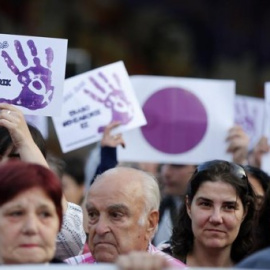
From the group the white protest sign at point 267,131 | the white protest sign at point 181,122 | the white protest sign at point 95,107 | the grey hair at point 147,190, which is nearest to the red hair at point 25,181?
the grey hair at point 147,190

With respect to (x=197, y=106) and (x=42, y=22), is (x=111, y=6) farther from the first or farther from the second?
(x=197, y=106)

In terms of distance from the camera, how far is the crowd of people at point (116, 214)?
4.87m

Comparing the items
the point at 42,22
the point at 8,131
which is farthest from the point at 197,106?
the point at 42,22

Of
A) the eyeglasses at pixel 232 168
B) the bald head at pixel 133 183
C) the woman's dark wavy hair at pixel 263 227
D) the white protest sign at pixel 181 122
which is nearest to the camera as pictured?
the woman's dark wavy hair at pixel 263 227

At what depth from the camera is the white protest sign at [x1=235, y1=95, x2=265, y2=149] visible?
976 centimetres

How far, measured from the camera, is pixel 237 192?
6.60 meters

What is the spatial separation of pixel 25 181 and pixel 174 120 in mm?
4176

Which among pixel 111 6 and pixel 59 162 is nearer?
pixel 59 162

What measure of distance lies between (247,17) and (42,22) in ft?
8.77

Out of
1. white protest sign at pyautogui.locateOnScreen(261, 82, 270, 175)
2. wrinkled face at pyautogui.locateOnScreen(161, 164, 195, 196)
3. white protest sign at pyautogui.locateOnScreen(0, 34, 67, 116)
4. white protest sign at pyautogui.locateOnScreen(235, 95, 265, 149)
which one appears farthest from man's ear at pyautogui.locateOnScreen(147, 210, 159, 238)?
white protest sign at pyautogui.locateOnScreen(235, 95, 265, 149)

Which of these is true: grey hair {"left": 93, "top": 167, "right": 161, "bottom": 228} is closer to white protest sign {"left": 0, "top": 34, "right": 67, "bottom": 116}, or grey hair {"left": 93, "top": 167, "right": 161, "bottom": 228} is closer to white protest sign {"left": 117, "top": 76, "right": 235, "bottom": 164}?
white protest sign {"left": 0, "top": 34, "right": 67, "bottom": 116}

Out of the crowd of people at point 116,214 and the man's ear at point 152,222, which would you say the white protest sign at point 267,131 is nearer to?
the crowd of people at point 116,214

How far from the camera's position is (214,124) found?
8.89 metres

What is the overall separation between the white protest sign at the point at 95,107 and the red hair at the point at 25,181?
296cm
